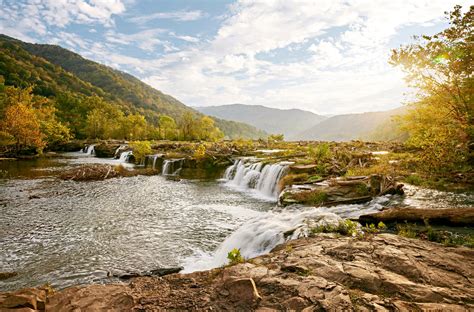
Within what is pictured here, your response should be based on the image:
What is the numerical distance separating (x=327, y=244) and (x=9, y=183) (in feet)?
97.5

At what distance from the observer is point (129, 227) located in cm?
1439

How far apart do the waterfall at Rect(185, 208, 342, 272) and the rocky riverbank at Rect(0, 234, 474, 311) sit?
270cm

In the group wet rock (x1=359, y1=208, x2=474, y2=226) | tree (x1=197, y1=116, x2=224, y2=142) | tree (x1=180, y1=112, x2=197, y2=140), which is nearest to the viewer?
wet rock (x1=359, y1=208, x2=474, y2=226)

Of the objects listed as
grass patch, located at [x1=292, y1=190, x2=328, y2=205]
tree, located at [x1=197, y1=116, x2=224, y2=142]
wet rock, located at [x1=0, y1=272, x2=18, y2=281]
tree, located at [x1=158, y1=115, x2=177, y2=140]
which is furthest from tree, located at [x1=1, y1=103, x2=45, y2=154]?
grass patch, located at [x1=292, y1=190, x2=328, y2=205]

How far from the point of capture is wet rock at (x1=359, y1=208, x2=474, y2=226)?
970cm

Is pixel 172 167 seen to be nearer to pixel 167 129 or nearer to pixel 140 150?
pixel 140 150

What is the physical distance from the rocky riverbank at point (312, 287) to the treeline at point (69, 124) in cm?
4801

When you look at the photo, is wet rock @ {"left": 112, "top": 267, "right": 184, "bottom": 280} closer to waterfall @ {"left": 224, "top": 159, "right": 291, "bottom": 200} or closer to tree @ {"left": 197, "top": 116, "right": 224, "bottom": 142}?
waterfall @ {"left": 224, "top": 159, "right": 291, "bottom": 200}

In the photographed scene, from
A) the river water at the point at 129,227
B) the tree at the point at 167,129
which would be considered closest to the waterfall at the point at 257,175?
the river water at the point at 129,227

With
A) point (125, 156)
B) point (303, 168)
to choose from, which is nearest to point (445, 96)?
point (303, 168)

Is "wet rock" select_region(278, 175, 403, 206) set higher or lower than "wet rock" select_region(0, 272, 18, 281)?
higher

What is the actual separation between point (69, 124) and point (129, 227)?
248ft

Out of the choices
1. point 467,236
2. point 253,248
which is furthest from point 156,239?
point 467,236

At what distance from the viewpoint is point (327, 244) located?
7.88 m
